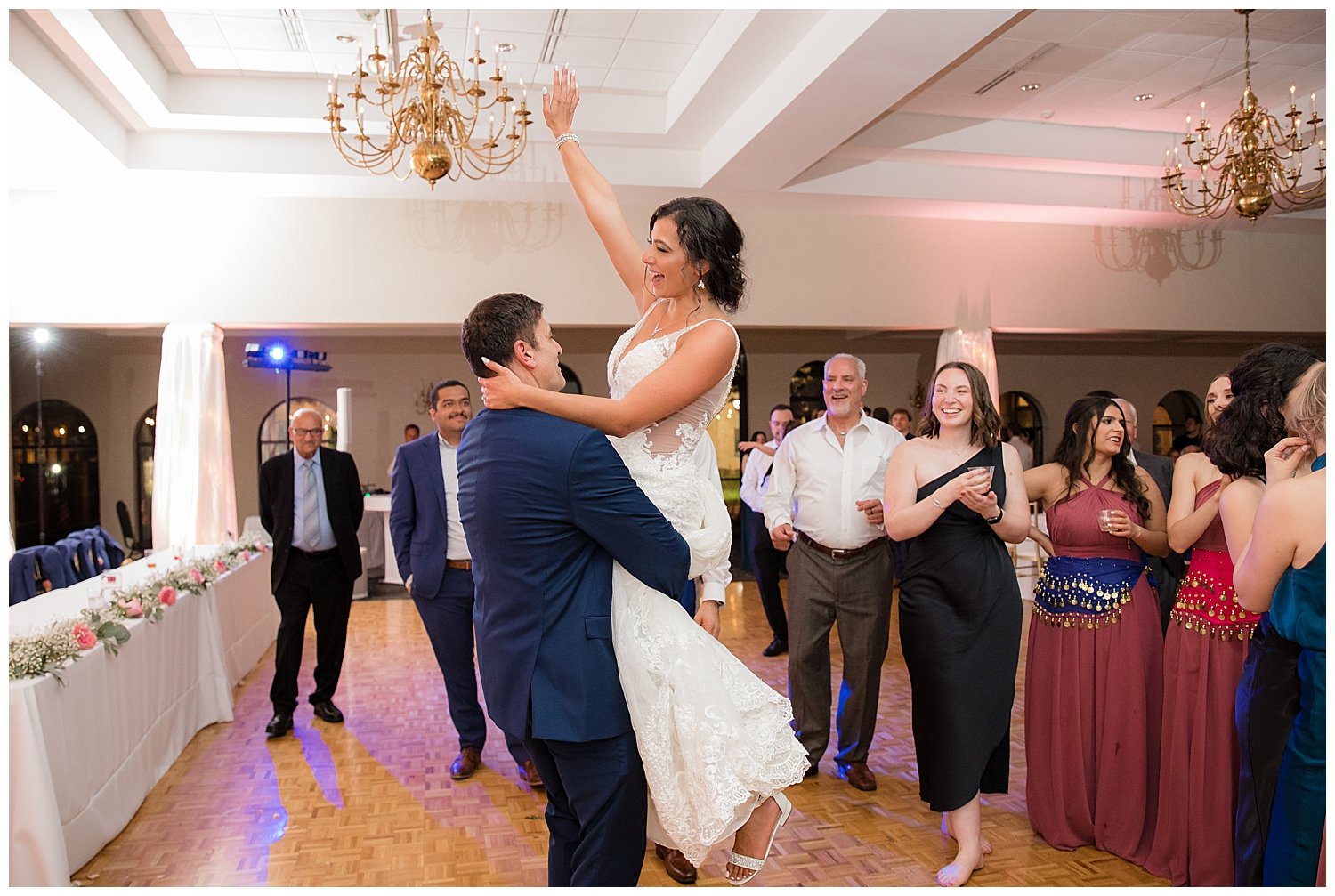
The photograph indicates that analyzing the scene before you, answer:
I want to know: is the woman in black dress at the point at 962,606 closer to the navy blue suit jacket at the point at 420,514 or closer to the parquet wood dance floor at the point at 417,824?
the parquet wood dance floor at the point at 417,824

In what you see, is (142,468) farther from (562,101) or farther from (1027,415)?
(562,101)

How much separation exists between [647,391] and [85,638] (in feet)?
8.65

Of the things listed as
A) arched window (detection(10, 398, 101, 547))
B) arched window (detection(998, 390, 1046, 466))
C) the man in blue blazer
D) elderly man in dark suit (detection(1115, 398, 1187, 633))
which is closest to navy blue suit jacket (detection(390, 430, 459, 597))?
the man in blue blazer

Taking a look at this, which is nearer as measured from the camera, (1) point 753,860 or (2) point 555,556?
(2) point 555,556

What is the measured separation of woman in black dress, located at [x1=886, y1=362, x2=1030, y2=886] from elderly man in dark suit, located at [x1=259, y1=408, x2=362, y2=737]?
3.08 metres

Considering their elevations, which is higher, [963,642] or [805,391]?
[805,391]

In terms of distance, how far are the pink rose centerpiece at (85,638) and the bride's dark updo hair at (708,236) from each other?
8.87 ft

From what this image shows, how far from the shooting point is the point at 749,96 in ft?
24.1

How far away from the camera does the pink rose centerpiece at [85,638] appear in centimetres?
352

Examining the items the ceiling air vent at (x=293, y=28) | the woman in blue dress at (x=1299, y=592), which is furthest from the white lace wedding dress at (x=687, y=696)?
the ceiling air vent at (x=293, y=28)

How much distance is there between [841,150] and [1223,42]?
3.02 m

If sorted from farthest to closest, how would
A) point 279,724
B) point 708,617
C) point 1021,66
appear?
point 1021,66 → point 279,724 → point 708,617

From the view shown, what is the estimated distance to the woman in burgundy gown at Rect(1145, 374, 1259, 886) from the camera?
3146 millimetres

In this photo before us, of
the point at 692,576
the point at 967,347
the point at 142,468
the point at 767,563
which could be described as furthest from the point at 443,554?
the point at 142,468
